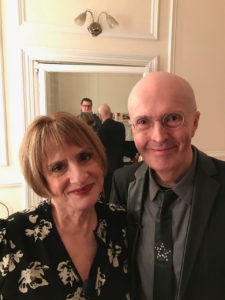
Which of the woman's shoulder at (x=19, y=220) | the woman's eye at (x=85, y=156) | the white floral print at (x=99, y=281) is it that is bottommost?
the white floral print at (x=99, y=281)

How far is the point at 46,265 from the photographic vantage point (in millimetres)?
919

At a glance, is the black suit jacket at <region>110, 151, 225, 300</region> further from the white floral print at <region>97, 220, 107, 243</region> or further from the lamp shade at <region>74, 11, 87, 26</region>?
the lamp shade at <region>74, 11, 87, 26</region>

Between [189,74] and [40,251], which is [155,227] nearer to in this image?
[40,251]

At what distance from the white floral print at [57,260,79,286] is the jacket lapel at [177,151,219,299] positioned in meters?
0.41

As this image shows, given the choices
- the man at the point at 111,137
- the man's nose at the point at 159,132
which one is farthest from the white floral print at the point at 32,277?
the man at the point at 111,137

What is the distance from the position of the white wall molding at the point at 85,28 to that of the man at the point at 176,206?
185 centimetres

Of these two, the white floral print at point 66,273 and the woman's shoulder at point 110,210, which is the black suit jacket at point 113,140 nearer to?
the woman's shoulder at point 110,210

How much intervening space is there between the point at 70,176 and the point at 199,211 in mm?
524

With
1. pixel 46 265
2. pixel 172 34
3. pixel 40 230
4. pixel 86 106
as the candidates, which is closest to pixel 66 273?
pixel 46 265

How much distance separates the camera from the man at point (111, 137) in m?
2.71

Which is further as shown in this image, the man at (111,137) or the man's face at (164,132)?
the man at (111,137)

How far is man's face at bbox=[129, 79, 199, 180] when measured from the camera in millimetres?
964

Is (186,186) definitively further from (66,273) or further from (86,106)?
(86,106)

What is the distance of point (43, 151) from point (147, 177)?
0.52 metres
